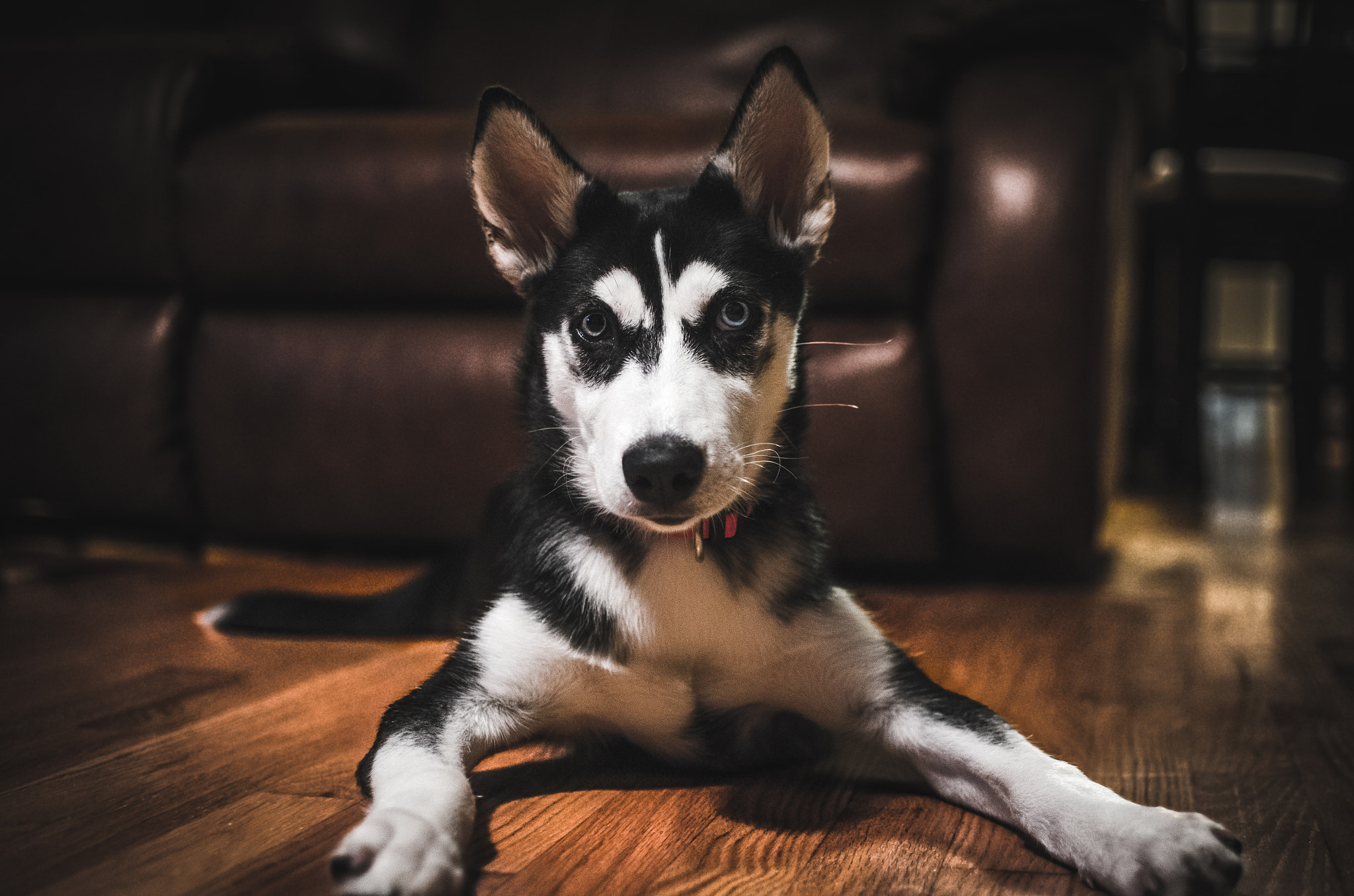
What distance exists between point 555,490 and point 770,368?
0.34 metres

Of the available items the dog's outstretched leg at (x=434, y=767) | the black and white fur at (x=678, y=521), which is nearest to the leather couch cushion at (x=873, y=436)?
the black and white fur at (x=678, y=521)

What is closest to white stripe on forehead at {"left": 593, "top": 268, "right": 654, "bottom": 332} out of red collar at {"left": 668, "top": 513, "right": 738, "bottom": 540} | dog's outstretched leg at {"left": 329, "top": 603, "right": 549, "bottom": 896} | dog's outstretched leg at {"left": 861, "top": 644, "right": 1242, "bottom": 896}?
red collar at {"left": 668, "top": 513, "right": 738, "bottom": 540}

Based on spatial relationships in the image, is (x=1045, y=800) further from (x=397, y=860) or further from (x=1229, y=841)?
(x=397, y=860)

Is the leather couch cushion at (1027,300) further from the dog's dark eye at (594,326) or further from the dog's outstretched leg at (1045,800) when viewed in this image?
the dog's dark eye at (594,326)

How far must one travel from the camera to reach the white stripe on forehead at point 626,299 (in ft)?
4.02

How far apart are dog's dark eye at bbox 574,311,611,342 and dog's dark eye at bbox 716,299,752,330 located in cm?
14

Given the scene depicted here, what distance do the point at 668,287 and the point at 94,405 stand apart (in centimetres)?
195

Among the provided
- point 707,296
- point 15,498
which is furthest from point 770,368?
point 15,498

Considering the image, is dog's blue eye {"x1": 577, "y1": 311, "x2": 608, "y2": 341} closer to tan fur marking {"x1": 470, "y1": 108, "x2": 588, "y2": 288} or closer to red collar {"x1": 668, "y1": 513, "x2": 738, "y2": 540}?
tan fur marking {"x1": 470, "y1": 108, "x2": 588, "y2": 288}

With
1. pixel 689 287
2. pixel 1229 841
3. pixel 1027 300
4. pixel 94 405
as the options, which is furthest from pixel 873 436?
pixel 94 405

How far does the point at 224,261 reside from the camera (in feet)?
8.09

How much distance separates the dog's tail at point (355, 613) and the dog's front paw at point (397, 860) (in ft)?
3.10

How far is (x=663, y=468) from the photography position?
1060mm

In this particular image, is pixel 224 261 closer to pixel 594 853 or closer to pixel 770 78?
pixel 770 78
